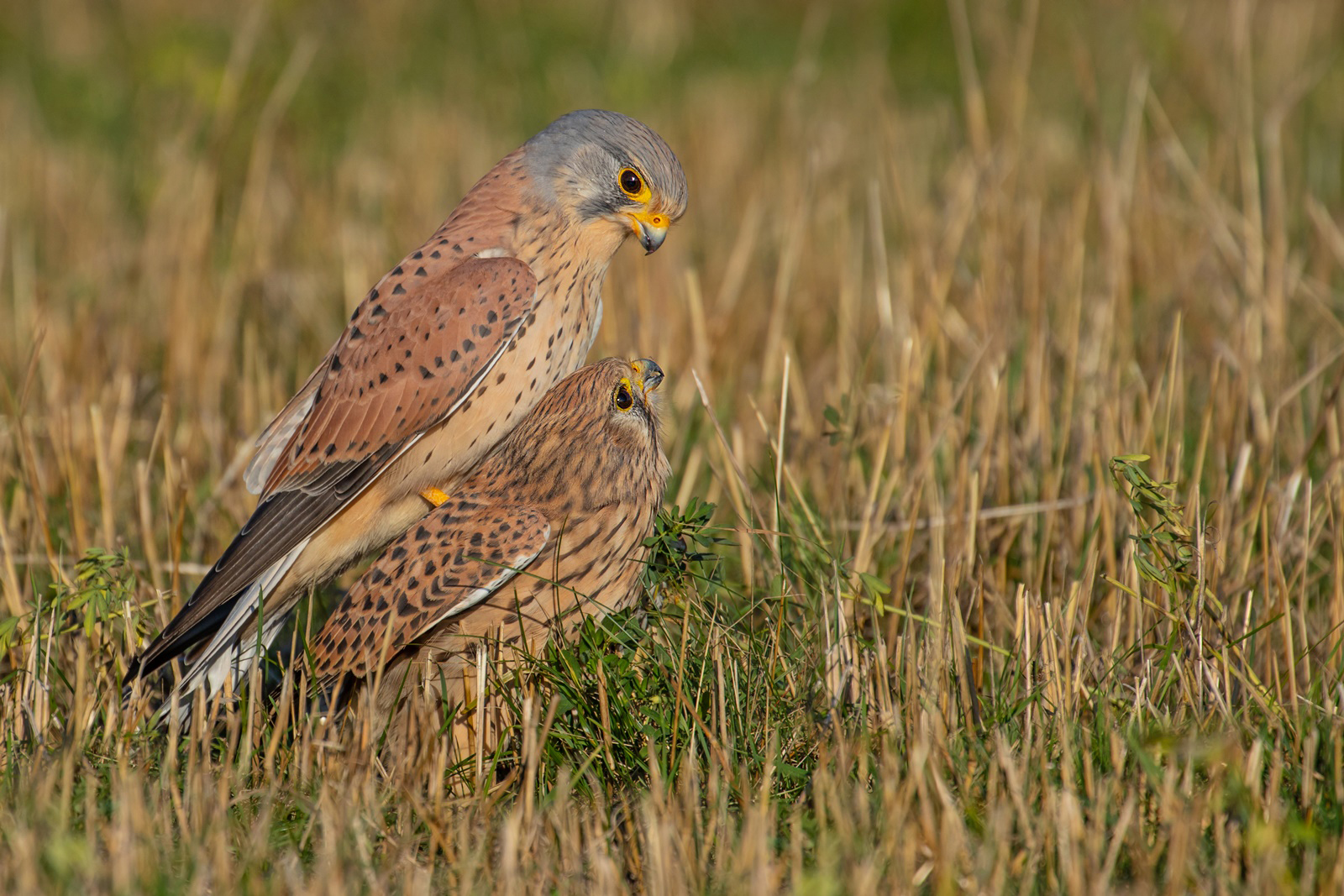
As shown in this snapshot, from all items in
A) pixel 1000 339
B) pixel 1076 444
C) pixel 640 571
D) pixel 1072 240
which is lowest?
pixel 640 571

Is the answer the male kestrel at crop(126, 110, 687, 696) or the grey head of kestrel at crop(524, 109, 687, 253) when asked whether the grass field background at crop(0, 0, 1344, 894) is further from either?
the grey head of kestrel at crop(524, 109, 687, 253)

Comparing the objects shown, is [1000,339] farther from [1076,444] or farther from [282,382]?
[282,382]

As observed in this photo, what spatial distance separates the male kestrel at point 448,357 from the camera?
163 inches

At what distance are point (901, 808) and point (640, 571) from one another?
4.04ft

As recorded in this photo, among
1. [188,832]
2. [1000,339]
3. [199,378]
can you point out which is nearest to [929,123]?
[1000,339]

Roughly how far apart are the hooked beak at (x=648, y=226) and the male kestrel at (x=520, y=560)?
452mm

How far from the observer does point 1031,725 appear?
10.9ft

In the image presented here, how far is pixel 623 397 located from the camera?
13.3 feet

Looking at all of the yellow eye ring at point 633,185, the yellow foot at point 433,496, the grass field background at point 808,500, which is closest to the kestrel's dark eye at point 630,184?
the yellow eye ring at point 633,185

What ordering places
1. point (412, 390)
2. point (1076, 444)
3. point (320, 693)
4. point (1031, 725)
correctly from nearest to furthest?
point (1031, 725) → point (320, 693) → point (412, 390) → point (1076, 444)

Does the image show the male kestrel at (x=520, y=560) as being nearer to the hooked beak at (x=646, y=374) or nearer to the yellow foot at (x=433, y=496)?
the hooked beak at (x=646, y=374)

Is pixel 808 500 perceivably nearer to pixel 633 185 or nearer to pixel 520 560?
pixel 633 185

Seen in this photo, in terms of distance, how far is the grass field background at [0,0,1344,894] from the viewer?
2934mm

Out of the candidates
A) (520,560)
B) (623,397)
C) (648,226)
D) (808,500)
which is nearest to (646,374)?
(623,397)
